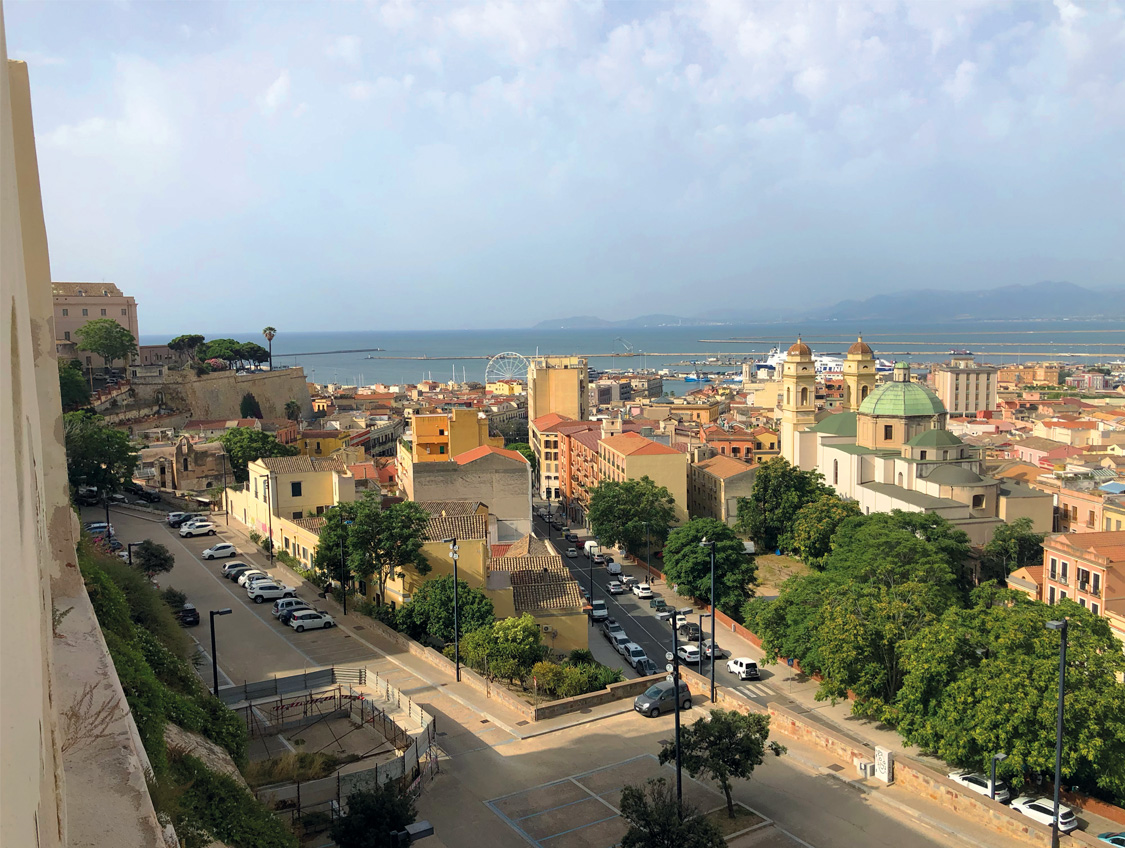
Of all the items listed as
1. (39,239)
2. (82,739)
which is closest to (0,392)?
(82,739)

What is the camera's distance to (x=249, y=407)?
7325 centimetres

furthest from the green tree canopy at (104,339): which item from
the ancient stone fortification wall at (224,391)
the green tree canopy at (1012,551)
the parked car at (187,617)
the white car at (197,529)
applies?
the green tree canopy at (1012,551)

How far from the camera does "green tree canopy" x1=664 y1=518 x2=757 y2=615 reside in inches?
1400

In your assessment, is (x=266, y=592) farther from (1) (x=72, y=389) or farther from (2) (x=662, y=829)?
(1) (x=72, y=389)

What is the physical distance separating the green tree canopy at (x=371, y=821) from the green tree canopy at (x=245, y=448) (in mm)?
38392

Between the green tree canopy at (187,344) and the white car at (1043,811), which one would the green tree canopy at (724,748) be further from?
the green tree canopy at (187,344)

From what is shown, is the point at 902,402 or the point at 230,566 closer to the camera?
the point at 230,566

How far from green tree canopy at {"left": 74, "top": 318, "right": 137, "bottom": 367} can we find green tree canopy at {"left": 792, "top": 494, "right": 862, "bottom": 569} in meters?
45.9

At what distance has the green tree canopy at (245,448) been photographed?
5009 cm

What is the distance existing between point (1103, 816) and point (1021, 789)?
151 cm

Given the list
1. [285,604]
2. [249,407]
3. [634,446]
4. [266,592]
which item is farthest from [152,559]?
[249,407]

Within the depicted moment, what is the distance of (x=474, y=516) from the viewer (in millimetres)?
30672

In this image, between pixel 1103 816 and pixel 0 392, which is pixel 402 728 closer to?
pixel 1103 816

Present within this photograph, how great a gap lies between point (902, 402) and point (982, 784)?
111ft
